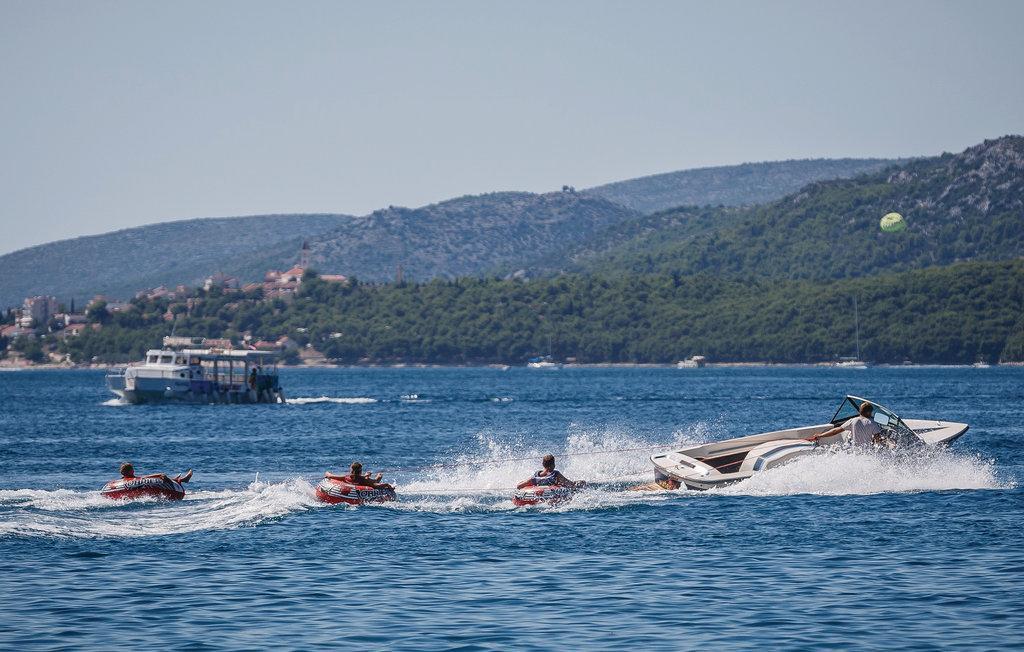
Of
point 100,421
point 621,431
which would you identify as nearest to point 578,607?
point 621,431

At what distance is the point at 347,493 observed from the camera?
38.7 m

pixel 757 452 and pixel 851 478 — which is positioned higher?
pixel 757 452

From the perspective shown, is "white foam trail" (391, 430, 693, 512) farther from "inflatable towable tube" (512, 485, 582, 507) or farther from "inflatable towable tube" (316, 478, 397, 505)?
"inflatable towable tube" (316, 478, 397, 505)

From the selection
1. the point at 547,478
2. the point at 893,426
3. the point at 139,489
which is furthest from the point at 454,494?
the point at 893,426

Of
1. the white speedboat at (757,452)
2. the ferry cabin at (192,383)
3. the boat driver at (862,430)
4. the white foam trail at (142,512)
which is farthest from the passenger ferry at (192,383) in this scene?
the boat driver at (862,430)

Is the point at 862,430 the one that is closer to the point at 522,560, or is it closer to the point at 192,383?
the point at 522,560

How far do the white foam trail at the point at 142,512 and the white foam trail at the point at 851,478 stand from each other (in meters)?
12.7

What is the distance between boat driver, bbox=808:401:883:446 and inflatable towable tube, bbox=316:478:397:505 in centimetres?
1293

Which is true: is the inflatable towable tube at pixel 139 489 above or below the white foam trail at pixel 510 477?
above

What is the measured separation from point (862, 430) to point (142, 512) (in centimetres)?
2009

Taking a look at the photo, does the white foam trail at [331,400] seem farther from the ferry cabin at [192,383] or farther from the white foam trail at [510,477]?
the white foam trail at [510,477]

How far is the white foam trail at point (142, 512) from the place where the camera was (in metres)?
33.6

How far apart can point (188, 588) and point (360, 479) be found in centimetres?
1275

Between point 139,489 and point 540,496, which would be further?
point 139,489
